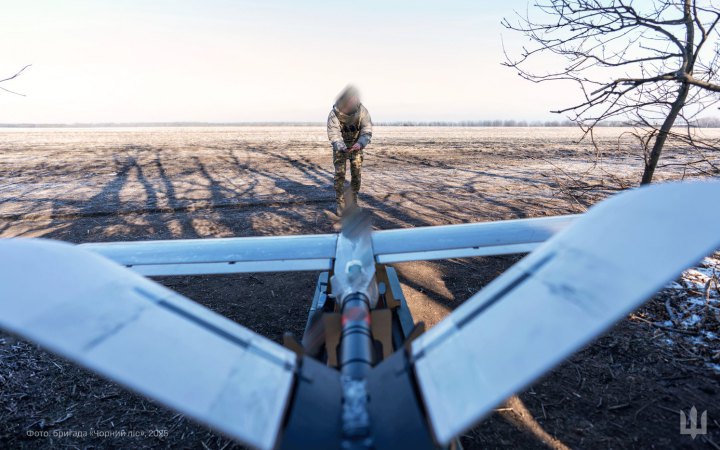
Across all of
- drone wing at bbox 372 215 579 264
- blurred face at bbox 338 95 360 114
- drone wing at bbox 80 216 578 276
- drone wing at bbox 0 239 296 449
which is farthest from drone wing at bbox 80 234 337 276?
blurred face at bbox 338 95 360 114

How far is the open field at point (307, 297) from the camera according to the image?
10.1 ft

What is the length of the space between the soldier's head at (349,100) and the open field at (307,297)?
245 centimetres

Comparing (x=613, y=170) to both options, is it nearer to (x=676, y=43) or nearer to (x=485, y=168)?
(x=485, y=168)

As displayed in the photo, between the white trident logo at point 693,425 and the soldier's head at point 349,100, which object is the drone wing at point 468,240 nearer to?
the white trident logo at point 693,425

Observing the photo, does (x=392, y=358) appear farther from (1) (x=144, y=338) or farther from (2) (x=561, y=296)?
(1) (x=144, y=338)

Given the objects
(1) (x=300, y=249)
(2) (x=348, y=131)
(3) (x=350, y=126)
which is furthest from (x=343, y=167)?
(1) (x=300, y=249)

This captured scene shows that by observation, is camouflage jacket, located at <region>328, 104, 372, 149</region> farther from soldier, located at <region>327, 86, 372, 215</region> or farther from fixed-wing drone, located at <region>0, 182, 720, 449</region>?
→ fixed-wing drone, located at <region>0, 182, 720, 449</region>

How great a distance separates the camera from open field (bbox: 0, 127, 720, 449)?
10.1 feet

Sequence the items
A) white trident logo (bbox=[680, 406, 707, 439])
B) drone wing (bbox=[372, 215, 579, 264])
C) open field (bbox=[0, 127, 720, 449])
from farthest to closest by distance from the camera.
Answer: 1. drone wing (bbox=[372, 215, 579, 264])
2. open field (bbox=[0, 127, 720, 449])
3. white trident logo (bbox=[680, 406, 707, 439])

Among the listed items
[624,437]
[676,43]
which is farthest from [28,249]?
[676,43]

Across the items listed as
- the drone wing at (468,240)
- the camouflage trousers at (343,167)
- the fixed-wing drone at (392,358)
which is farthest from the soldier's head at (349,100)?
the fixed-wing drone at (392,358)

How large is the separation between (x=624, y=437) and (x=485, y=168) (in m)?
14.3

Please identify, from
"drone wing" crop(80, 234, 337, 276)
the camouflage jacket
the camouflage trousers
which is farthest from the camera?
the camouflage trousers

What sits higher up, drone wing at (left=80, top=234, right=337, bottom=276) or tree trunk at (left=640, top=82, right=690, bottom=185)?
tree trunk at (left=640, top=82, right=690, bottom=185)
